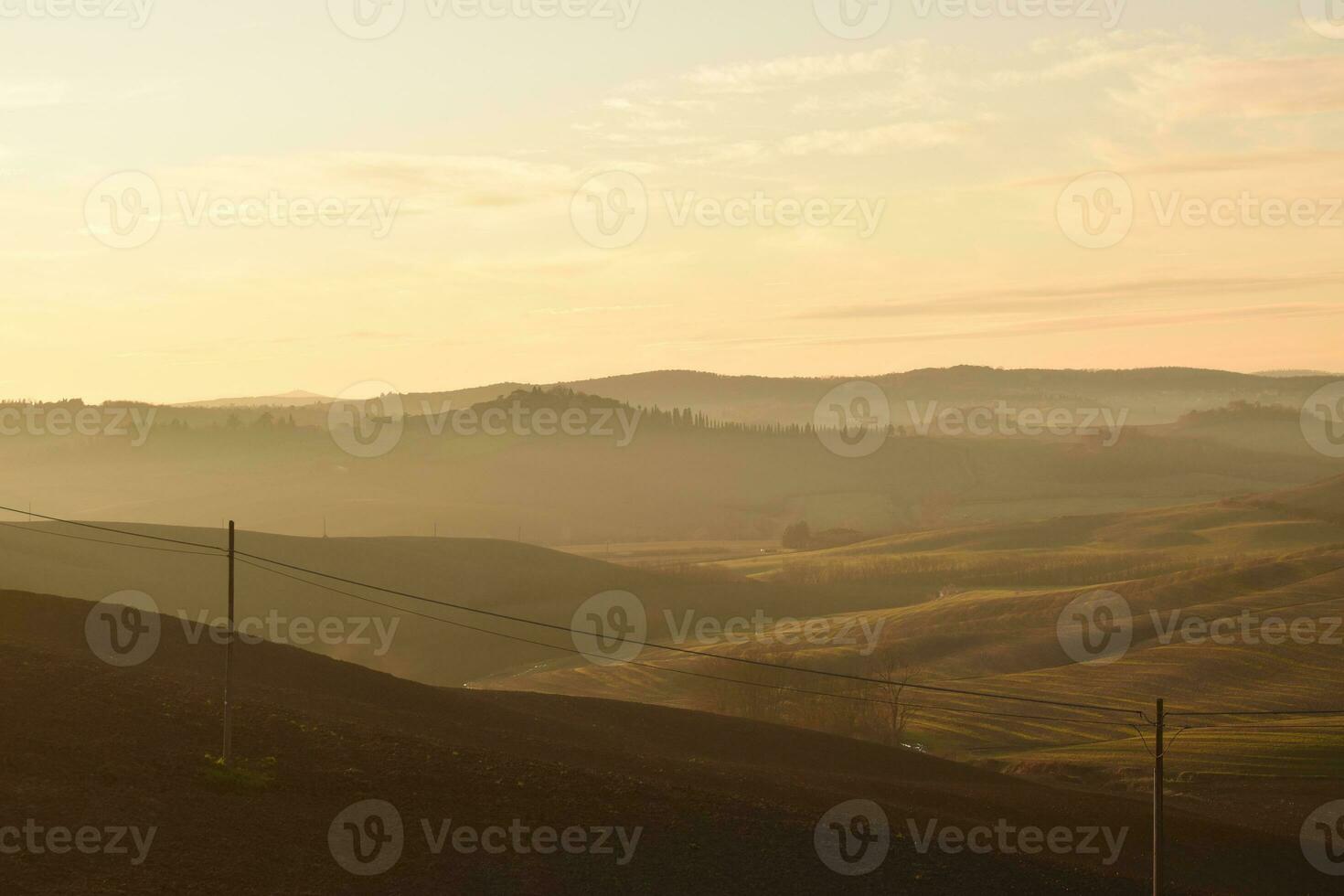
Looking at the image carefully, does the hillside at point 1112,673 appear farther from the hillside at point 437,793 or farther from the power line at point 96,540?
the power line at point 96,540

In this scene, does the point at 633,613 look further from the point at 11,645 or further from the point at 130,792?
the point at 130,792

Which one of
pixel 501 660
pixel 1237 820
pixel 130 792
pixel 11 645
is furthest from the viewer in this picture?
pixel 501 660

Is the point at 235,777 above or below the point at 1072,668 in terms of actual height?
below

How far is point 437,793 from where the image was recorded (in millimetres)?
42938

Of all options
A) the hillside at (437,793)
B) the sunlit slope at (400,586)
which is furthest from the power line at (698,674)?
the hillside at (437,793)

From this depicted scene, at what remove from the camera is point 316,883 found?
3391 cm

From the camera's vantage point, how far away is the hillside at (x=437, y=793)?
116ft

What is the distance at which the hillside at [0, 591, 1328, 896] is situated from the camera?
35500 mm

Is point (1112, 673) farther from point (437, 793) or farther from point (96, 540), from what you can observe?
point (96, 540)

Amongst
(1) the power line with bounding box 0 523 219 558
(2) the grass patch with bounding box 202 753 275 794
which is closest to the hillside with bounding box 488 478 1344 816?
(2) the grass patch with bounding box 202 753 275 794

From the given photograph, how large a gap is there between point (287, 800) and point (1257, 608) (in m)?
139

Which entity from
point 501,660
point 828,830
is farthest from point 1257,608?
point 828,830

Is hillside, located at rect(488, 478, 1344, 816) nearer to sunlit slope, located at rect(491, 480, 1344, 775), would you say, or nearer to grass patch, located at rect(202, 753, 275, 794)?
sunlit slope, located at rect(491, 480, 1344, 775)

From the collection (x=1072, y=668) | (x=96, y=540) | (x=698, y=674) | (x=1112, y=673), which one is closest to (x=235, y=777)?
(x=698, y=674)
